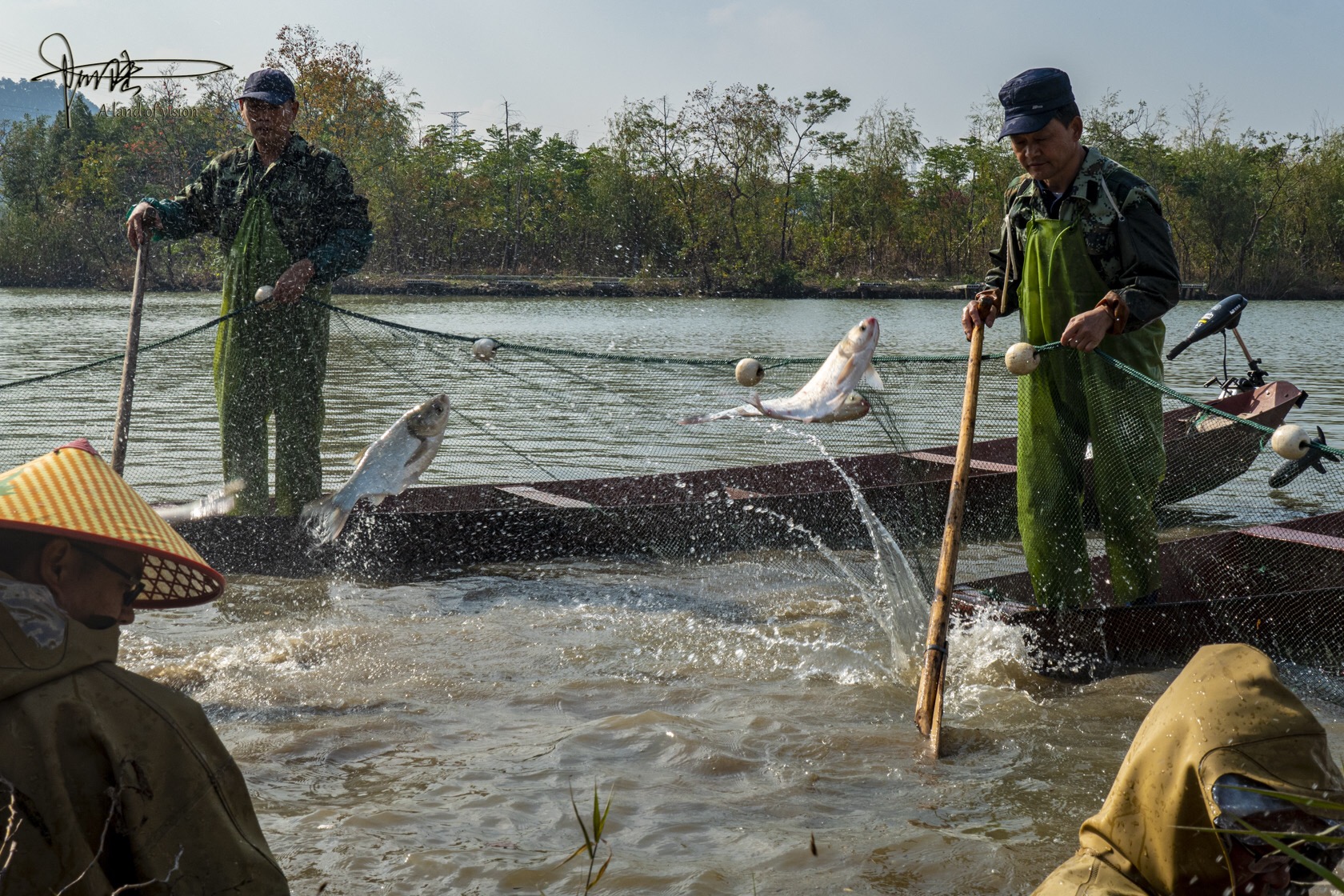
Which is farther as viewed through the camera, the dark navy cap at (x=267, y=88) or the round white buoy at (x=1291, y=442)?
the dark navy cap at (x=267, y=88)

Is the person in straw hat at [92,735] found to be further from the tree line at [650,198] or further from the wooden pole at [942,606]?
the tree line at [650,198]

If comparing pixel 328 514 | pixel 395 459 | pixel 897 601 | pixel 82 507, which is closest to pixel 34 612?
pixel 82 507

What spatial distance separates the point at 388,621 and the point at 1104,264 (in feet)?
11.9

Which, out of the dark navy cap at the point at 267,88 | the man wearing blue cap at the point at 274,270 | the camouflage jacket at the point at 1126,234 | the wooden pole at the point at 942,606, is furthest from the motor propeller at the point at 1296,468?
the dark navy cap at the point at 267,88

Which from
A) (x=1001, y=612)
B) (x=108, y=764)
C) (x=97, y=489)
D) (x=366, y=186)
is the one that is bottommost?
(x=1001, y=612)

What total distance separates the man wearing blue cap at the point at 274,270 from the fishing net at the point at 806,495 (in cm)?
20

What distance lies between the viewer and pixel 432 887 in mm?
3154

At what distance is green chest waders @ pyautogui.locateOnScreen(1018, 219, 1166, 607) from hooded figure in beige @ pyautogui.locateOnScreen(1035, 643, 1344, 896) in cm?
274

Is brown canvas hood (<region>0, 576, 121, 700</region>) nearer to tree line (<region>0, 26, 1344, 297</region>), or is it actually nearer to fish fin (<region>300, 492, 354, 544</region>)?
fish fin (<region>300, 492, 354, 544</region>)

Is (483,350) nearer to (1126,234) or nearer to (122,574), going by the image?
(1126,234)

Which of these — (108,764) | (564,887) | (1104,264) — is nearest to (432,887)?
(564,887)

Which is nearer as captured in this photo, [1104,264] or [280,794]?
[280,794]

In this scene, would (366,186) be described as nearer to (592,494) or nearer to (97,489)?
(592,494)

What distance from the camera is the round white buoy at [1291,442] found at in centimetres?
376
